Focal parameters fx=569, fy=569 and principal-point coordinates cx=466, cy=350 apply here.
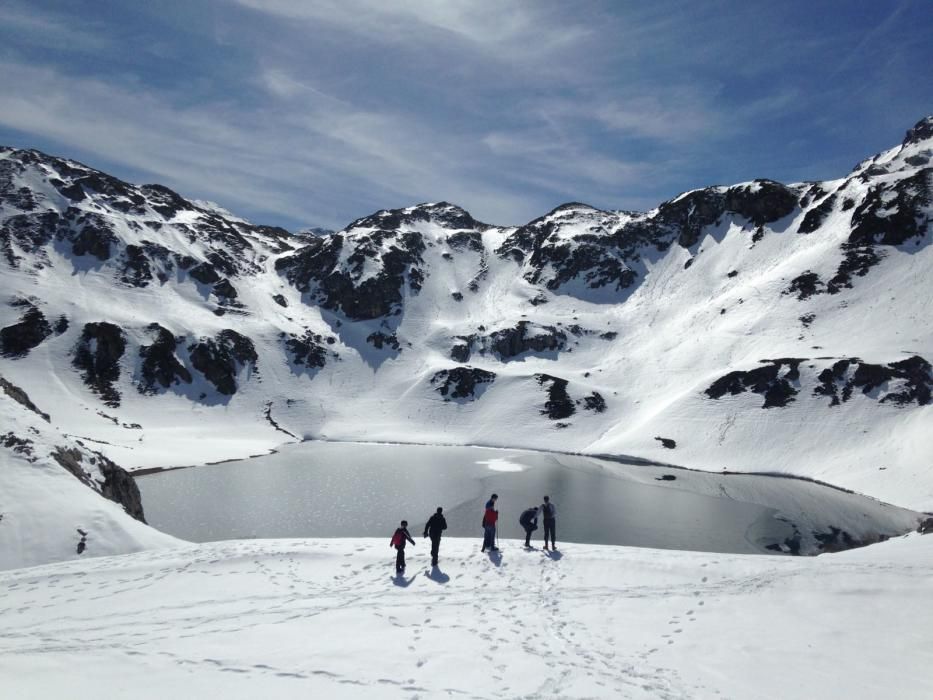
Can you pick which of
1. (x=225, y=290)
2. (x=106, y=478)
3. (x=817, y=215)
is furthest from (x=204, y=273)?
(x=817, y=215)

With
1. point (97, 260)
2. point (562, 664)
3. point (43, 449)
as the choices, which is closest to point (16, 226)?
point (97, 260)

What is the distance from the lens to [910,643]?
13617mm

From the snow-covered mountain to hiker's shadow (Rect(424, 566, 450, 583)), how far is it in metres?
42.2

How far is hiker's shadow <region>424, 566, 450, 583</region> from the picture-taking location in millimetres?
18797

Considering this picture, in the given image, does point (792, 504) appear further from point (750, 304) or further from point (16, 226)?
point (16, 226)

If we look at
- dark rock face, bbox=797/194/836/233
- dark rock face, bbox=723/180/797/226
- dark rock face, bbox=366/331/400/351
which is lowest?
dark rock face, bbox=366/331/400/351

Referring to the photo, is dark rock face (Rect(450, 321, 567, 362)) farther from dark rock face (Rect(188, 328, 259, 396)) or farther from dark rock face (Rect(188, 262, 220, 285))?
dark rock face (Rect(188, 262, 220, 285))

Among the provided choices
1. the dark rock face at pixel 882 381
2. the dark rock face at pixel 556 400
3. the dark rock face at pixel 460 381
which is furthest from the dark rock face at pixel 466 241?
the dark rock face at pixel 882 381

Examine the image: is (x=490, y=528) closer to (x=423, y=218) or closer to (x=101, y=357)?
(x=101, y=357)

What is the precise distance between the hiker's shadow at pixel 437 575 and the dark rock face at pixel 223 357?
8970 centimetres

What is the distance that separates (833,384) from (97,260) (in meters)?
129

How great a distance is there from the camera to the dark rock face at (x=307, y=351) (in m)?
→ 114

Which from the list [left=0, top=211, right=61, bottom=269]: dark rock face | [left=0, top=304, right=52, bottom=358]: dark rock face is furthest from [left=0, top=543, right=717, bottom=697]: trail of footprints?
[left=0, top=211, right=61, bottom=269]: dark rock face

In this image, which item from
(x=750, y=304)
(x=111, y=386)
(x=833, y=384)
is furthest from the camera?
(x=750, y=304)
